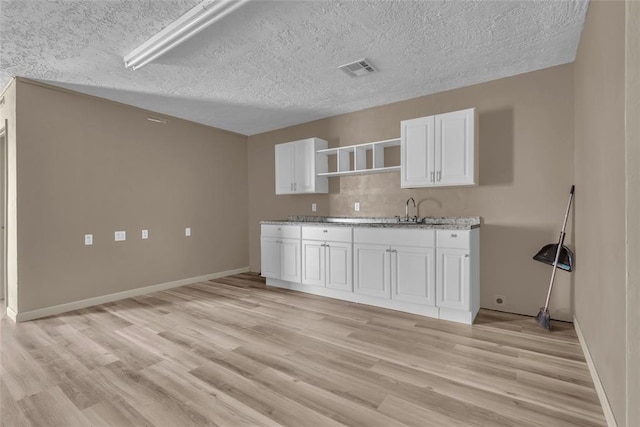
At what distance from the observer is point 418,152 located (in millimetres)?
3498

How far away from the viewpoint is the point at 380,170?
155 inches

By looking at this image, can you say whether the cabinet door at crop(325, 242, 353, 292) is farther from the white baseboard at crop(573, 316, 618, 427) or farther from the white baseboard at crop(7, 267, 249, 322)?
the white baseboard at crop(7, 267, 249, 322)

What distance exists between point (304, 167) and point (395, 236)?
6.12ft

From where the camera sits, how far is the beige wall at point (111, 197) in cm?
329

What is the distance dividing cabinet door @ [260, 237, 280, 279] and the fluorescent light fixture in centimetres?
263

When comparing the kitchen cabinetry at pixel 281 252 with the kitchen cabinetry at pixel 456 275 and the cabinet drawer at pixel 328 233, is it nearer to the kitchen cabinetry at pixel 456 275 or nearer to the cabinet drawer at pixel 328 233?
the cabinet drawer at pixel 328 233

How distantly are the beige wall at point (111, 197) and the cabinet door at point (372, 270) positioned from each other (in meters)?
2.64

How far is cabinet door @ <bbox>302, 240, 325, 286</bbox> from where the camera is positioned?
3973 mm

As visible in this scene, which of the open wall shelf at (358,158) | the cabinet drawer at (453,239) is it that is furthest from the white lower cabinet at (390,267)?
the open wall shelf at (358,158)

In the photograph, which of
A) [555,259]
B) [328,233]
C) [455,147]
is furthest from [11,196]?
[555,259]

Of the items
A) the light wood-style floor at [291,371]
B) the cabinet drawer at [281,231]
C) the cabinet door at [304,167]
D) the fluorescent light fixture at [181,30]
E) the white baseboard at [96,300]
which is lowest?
the light wood-style floor at [291,371]

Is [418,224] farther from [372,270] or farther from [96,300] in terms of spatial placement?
[96,300]

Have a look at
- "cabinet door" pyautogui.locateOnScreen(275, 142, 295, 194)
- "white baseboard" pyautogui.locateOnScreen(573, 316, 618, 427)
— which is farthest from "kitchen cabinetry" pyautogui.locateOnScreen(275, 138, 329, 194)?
"white baseboard" pyautogui.locateOnScreen(573, 316, 618, 427)

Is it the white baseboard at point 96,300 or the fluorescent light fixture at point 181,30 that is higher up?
the fluorescent light fixture at point 181,30
